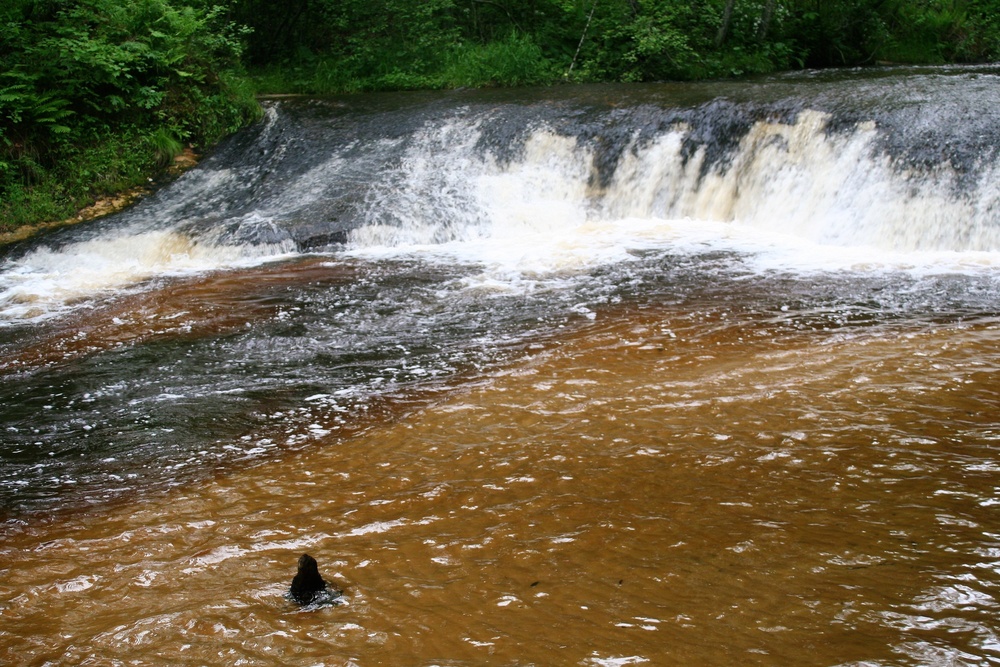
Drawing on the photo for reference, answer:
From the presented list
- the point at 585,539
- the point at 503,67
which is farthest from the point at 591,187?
the point at 585,539

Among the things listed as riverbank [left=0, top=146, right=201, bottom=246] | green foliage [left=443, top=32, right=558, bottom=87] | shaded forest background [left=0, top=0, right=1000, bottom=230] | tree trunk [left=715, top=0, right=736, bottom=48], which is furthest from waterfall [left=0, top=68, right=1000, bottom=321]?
tree trunk [left=715, top=0, right=736, bottom=48]

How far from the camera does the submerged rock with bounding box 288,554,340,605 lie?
3.57 meters

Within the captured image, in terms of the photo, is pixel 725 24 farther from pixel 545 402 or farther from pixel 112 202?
pixel 545 402

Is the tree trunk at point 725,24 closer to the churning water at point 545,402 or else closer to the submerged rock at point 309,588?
the churning water at point 545,402

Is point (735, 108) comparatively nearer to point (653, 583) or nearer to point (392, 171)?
point (392, 171)

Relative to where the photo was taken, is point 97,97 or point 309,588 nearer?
point 309,588

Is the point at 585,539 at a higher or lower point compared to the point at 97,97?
lower

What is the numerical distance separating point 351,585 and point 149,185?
39.8 ft

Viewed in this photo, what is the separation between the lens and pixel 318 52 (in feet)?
66.1

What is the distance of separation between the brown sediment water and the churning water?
0.02 m

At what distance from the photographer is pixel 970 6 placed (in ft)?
64.3

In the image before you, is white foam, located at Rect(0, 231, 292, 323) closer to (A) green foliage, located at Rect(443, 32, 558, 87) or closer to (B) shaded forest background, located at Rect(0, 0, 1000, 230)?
(B) shaded forest background, located at Rect(0, 0, 1000, 230)

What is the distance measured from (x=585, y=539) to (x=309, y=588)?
1280 millimetres

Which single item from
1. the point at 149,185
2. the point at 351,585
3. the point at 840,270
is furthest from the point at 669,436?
the point at 149,185
